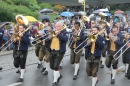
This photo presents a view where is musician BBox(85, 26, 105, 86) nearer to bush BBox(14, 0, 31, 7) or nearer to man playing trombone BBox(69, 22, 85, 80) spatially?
man playing trombone BBox(69, 22, 85, 80)

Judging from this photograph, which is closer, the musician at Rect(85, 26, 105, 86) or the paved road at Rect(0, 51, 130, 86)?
the musician at Rect(85, 26, 105, 86)

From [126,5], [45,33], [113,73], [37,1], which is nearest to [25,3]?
[37,1]

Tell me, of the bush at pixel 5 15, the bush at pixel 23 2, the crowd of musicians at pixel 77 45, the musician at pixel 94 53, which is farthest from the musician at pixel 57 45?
the bush at pixel 23 2

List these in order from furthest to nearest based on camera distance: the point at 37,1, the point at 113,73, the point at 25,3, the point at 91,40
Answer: the point at 37,1
the point at 25,3
the point at 113,73
the point at 91,40

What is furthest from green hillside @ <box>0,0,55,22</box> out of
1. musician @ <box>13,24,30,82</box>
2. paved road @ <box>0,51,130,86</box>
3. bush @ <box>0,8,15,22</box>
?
musician @ <box>13,24,30,82</box>

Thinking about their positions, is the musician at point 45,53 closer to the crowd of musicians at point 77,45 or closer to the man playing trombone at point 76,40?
the crowd of musicians at point 77,45

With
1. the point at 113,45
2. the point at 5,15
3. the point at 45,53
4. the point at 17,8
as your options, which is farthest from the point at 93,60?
the point at 17,8

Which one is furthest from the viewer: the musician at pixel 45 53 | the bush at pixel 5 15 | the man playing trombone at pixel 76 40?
the bush at pixel 5 15

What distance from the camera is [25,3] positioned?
2470 centimetres

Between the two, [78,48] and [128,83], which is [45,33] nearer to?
[78,48]

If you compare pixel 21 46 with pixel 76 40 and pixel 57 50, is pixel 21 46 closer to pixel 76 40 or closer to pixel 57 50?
pixel 57 50

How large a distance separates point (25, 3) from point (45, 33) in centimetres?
1676

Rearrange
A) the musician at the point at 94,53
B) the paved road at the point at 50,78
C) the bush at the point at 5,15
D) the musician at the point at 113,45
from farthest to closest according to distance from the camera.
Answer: the bush at the point at 5,15, the paved road at the point at 50,78, the musician at the point at 113,45, the musician at the point at 94,53

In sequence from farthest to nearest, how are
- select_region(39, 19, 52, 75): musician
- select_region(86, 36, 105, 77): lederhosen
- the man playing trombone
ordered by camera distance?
select_region(39, 19, 52, 75): musician < the man playing trombone < select_region(86, 36, 105, 77): lederhosen
